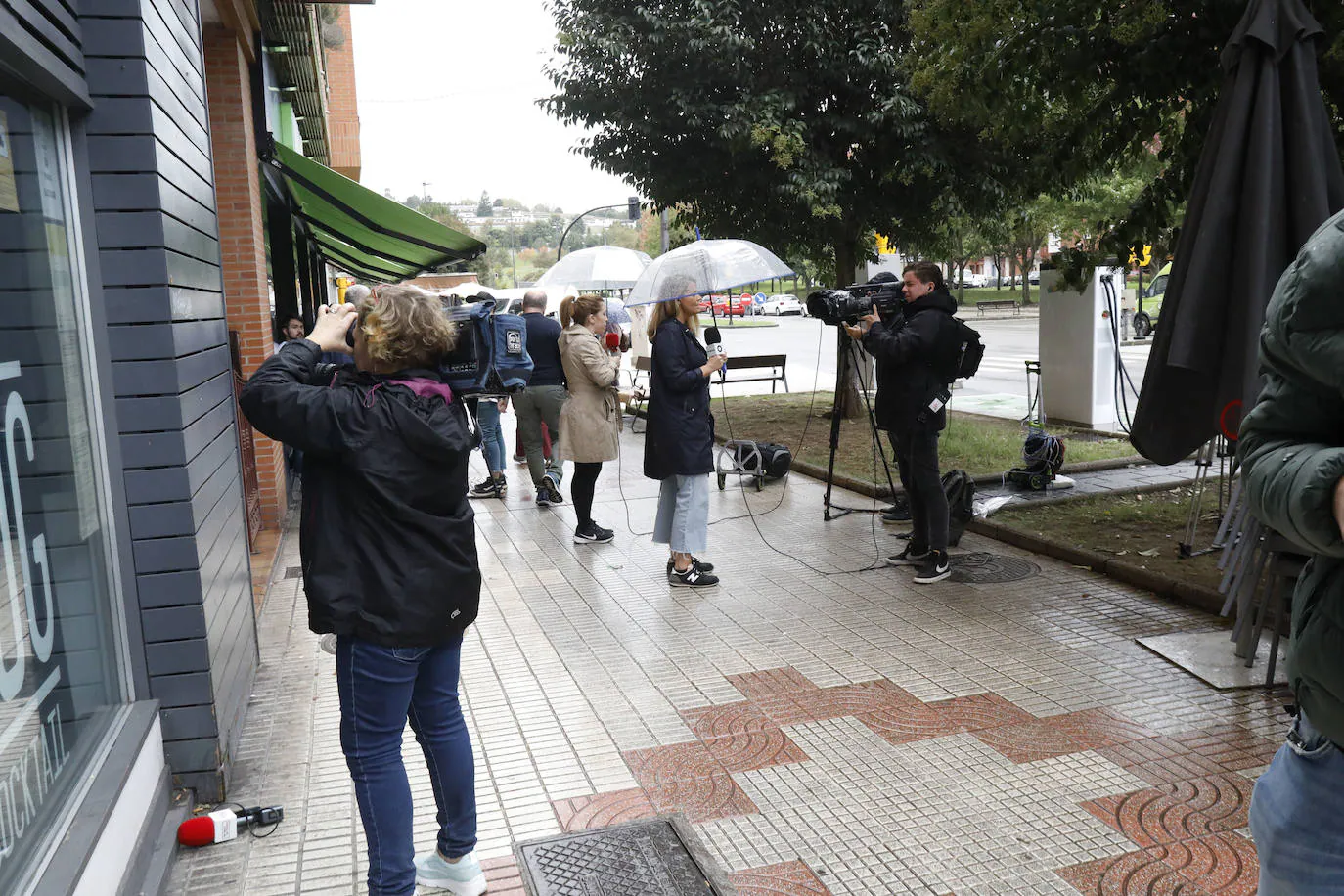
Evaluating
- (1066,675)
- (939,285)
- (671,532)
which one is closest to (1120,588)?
(1066,675)

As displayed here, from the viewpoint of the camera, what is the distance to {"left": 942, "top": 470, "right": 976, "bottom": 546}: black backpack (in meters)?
7.71

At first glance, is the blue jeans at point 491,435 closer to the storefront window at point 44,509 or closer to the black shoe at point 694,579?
the black shoe at point 694,579

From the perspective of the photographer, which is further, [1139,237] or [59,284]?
[1139,237]

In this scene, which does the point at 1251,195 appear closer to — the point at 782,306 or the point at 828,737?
the point at 828,737

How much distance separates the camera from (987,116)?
759 centimetres

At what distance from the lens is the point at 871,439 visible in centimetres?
1249

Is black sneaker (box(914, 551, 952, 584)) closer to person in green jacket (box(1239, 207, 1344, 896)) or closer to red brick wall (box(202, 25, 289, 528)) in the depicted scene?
red brick wall (box(202, 25, 289, 528))

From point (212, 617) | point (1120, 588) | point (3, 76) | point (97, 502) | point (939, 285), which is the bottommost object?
point (1120, 588)

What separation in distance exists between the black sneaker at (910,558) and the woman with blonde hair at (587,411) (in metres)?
2.22

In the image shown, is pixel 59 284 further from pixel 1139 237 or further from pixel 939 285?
pixel 1139 237

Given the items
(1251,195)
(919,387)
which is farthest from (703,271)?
(1251,195)

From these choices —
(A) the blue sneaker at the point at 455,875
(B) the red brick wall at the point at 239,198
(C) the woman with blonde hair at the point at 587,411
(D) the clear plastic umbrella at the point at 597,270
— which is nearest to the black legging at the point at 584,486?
(C) the woman with blonde hair at the point at 587,411

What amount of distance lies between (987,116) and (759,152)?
4956 mm

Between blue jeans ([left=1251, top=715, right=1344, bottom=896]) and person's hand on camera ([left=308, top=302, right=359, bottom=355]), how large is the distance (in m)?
2.47
